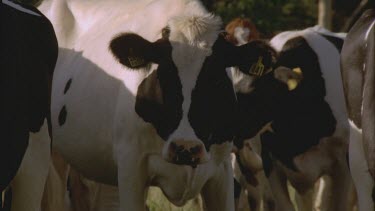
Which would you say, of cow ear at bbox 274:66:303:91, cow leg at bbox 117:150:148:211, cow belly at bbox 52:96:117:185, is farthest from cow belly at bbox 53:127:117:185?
cow ear at bbox 274:66:303:91

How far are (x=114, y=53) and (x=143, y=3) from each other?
1399mm

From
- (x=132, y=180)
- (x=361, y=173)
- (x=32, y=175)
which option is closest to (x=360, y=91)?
(x=361, y=173)

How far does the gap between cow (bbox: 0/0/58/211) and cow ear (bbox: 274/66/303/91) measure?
3806mm

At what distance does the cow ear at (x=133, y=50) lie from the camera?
940 centimetres

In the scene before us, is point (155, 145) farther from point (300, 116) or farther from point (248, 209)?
point (248, 209)

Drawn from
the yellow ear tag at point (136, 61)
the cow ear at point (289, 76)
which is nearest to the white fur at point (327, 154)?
the cow ear at point (289, 76)

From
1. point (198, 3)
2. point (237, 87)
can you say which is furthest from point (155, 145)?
point (237, 87)

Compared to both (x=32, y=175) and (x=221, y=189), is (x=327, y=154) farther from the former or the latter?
(x=32, y=175)

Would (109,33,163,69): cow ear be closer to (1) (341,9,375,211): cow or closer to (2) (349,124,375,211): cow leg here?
(1) (341,9,375,211): cow

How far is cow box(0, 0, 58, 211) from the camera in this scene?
8172mm

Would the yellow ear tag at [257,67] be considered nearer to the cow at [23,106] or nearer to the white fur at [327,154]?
the cow at [23,106]

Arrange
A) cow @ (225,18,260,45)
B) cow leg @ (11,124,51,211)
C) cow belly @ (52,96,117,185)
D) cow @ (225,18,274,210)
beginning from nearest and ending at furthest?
cow leg @ (11,124,51,211) < cow belly @ (52,96,117,185) < cow @ (225,18,274,210) < cow @ (225,18,260,45)

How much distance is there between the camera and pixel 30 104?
8445mm

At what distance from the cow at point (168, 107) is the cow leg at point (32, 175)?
81cm
